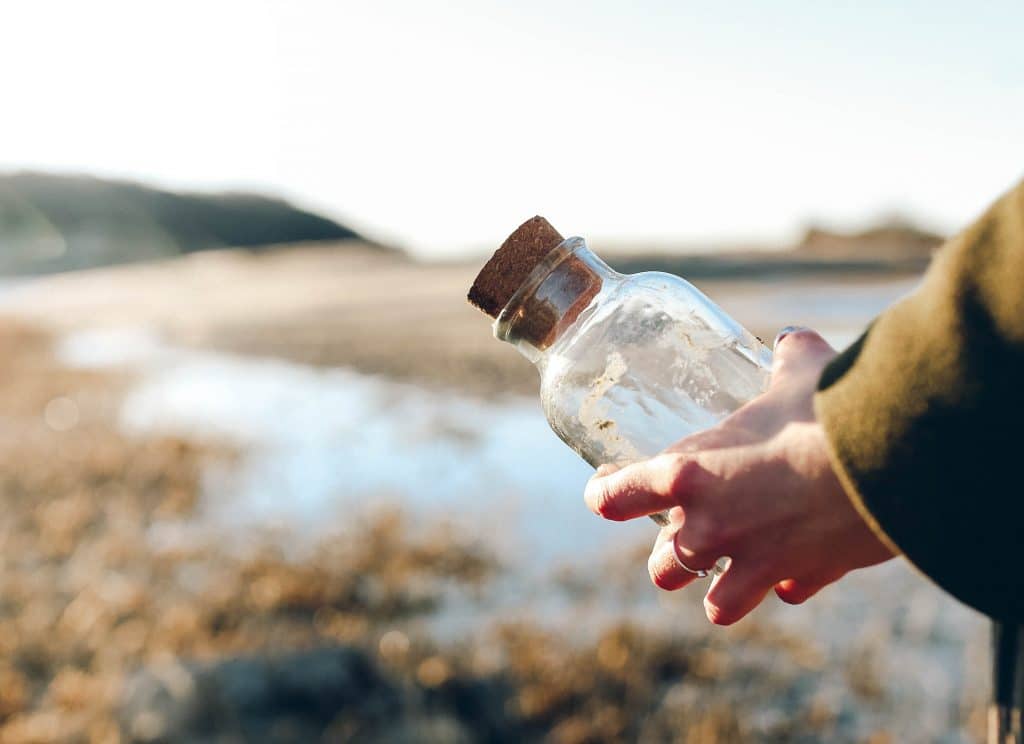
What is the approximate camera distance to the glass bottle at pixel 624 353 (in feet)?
3.31

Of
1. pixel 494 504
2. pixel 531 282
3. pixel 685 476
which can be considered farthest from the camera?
pixel 494 504

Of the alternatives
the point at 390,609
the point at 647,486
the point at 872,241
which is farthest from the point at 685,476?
the point at 872,241

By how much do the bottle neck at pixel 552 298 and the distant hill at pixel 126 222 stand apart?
152 feet

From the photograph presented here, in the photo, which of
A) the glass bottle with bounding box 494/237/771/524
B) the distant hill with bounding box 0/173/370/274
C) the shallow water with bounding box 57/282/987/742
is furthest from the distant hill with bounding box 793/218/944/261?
the distant hill with bounding box 0/173/370/274

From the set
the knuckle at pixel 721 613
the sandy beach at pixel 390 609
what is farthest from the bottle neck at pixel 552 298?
the sandy beach at pixel 390 609

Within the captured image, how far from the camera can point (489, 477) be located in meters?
4.87

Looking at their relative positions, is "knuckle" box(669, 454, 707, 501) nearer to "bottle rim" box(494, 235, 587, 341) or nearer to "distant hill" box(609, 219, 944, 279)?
"bottle rim" box(494, 235, 587, 341)

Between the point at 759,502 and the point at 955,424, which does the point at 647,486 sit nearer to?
the point at 759,502

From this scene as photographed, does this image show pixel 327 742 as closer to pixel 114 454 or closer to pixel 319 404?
pixel 114 454

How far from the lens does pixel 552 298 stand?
100 cm

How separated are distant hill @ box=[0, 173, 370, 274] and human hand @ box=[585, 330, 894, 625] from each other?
46.5 metres

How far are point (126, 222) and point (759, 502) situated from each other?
5268cm

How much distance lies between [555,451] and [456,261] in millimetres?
23040

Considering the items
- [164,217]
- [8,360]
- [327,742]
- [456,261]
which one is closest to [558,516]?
[327,742]
